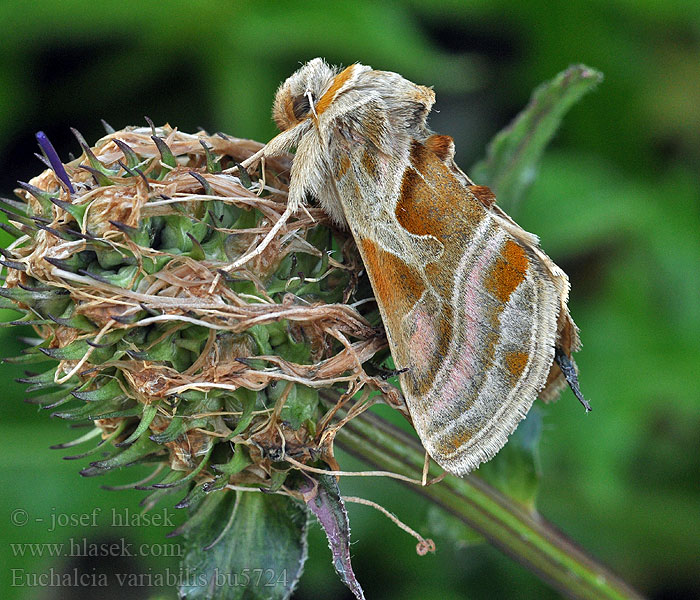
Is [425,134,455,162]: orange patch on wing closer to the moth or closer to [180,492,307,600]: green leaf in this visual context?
the moth

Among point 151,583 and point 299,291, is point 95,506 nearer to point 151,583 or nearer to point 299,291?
point 151,583

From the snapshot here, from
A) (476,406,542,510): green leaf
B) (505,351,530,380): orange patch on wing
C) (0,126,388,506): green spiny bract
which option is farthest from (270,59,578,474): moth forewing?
(476,406,542,510): green leaf

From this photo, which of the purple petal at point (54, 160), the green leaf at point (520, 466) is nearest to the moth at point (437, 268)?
the purple petal at point (54, 160)

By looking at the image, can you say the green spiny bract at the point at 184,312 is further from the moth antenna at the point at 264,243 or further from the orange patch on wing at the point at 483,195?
the orange patch on wing at the point at 483,195

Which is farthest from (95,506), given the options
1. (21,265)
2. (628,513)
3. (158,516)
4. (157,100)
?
(628,513)

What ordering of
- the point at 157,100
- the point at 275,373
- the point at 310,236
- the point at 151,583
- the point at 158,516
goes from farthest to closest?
the point at 157,100 < the point at 151,583 < the point at 158,516 < the point at 310,236 < the point at 275,373

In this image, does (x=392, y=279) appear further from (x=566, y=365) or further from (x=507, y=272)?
(x=566, y=365)
